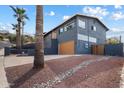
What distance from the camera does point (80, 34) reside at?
25.1 m

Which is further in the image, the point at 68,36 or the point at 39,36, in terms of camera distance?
the point at 68,36

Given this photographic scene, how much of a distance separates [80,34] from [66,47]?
3.23m

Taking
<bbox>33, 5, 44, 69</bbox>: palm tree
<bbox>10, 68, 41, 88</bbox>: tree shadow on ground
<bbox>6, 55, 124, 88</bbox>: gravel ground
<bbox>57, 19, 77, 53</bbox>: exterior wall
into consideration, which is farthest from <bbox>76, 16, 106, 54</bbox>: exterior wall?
<bbox>10, 68, 41, 88</bbox>: tree shadow on ground

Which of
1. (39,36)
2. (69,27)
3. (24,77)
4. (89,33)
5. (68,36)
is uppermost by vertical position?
(69,27)

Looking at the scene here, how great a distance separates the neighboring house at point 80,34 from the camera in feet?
81.7

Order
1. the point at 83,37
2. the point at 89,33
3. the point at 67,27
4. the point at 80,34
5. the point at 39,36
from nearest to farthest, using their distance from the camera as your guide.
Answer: the point at 39,36
the point at 80,34
the point at 83,37
the point at 89,33
the point at 67,27

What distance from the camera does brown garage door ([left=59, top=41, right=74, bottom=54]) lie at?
25.8m

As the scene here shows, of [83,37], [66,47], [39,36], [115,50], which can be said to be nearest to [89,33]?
[83,37]

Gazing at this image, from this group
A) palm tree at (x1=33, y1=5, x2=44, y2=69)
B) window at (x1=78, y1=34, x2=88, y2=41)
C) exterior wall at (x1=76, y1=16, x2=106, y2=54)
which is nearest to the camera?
palm tree at (x1=33, y1=5, x2=44, y2=69)

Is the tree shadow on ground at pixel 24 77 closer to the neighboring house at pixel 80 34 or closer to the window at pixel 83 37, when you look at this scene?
the neighboring house at pixel 80 34

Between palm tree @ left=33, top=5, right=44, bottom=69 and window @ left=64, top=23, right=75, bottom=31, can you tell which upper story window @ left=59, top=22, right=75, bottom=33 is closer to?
window @ left=64, top=23, right=75, bottom=31

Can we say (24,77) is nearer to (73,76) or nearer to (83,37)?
(73,76)

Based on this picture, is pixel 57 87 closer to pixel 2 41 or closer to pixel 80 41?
pixel 80 41
